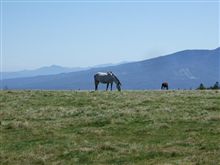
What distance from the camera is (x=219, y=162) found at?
15781 mm

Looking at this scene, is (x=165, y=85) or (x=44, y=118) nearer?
(x=44, y=118)

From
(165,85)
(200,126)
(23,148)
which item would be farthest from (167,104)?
(165,85)

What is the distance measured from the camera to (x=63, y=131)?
2253 centimetres

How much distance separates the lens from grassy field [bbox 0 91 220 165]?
17375 millimetres

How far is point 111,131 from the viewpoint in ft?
72.7

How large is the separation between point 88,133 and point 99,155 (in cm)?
416

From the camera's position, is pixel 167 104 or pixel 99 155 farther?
pixel 167 104

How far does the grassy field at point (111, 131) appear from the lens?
57.0ft

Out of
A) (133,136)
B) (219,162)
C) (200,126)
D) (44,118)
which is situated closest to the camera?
(219,162)

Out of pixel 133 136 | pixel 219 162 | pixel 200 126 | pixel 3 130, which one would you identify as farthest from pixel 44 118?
pixel 219 162

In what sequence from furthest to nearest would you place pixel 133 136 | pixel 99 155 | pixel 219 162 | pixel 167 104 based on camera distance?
pixel 167 104 → pixel 133 136 → pixel 99 155 → pixel 219 162

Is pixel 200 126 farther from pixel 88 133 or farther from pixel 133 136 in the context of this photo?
pixel 88 133

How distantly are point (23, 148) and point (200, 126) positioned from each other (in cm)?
802

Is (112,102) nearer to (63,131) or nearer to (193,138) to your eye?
(63,131)
